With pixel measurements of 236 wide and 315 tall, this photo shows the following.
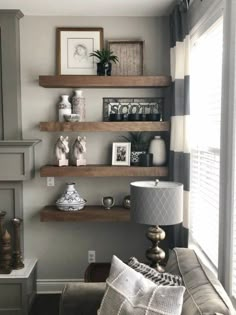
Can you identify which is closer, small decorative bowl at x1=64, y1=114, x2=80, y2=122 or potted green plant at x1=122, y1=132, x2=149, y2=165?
small decorative bowl at x1=64, y1=114, x2=80, y2=122

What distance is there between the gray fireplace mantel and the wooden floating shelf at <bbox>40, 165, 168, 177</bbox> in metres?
0.15

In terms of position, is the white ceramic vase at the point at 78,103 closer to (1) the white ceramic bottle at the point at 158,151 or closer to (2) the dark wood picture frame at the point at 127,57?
(2) the dark wood picture frame at the point at 127,57

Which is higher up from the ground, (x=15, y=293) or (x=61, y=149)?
(x=61, y=149)

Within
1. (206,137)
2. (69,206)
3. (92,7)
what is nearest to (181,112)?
(206,137)

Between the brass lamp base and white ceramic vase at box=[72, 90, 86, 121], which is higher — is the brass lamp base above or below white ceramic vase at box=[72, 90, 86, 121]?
below

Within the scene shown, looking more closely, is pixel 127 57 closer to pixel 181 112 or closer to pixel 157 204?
pixel 181 112

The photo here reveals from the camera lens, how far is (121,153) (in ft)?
12.0

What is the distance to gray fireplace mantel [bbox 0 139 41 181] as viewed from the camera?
11.3 feet

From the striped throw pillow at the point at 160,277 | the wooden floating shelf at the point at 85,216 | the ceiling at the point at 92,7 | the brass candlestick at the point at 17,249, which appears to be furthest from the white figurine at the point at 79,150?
the striped throw pillow at the point at 160,277

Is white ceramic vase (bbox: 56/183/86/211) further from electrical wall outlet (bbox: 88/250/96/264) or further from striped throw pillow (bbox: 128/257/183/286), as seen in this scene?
striped throw pillow (bbox: 128/257/183/286)

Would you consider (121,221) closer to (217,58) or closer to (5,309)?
(5,309)

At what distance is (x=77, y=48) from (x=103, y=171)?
1.16 meters

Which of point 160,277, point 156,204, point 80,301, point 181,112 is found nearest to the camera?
point 160,277

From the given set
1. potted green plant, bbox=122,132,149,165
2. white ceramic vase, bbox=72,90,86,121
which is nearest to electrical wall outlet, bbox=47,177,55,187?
white ceramic vase, bbox=72,90,86,121
